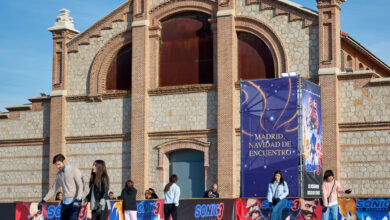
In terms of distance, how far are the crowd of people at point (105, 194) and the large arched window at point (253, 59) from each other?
23.5 ft

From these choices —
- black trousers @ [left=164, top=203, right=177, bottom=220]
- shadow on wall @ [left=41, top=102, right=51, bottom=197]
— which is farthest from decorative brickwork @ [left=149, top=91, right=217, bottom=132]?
black trousers @ [left=164, top=203, right=177, bottom=220]

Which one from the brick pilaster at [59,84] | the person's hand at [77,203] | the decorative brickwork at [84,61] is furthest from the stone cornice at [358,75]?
the person's hand at [77,203]

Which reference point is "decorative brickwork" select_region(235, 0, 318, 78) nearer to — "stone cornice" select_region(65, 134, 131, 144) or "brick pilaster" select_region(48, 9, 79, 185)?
"stone cornice" select_region(65, 134, 131, 144)

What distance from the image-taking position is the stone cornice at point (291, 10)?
3077 centimetres

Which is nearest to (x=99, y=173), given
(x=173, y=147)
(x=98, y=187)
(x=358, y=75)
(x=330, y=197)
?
(x=98, y=187)

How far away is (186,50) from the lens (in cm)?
3347

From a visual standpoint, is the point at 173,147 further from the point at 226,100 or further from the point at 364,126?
the point at 364,126

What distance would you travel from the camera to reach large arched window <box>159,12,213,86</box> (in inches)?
1302

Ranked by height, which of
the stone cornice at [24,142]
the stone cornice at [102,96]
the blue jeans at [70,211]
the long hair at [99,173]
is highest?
the stone cornice at [102,96]

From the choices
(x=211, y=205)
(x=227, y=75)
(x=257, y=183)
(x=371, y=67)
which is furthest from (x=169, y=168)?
(x=371, y=67)

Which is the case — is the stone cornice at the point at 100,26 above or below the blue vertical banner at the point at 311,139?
above

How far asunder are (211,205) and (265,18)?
10.9 metres

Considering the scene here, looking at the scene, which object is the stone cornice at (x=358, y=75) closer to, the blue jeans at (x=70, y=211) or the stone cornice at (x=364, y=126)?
the stone cornice at (x=364, y=126)

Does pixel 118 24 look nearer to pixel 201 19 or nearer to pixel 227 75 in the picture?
pixel 201 19
